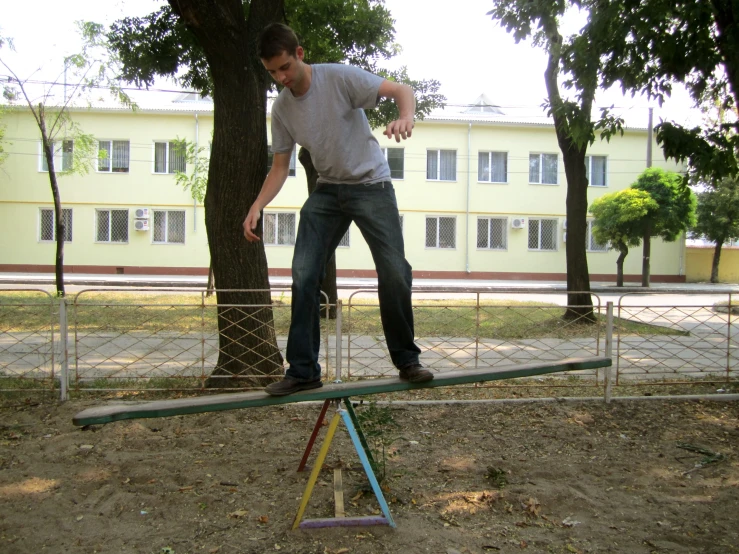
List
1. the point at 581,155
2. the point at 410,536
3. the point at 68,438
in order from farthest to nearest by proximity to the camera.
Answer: the point at 581,155 < the point at 68,438 < the point at 410,536

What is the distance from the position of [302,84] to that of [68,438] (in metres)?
3.22

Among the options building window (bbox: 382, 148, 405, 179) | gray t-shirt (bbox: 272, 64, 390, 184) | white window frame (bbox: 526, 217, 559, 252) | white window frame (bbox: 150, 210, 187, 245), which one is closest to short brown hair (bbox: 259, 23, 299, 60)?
gray t-shirt (bbox: 272, 64, 390, 184)

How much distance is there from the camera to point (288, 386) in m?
3.24

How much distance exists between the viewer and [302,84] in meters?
3.22

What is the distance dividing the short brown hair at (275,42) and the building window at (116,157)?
941 inches

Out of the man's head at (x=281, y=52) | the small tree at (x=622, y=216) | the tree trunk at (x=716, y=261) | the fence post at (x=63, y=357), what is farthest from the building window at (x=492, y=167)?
the man's head at (x=281, y=52)

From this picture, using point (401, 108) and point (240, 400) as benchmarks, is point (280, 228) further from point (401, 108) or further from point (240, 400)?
point (401, 108)

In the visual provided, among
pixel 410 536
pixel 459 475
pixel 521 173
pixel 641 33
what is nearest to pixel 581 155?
pixel 641 33

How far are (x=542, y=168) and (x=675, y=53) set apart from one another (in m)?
20.7

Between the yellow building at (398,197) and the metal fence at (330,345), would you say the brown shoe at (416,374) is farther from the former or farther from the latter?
the yellow building at (398,197)

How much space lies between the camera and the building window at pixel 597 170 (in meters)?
26.4

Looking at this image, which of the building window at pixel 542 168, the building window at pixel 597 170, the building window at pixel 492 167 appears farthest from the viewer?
the building window at pixel 597 170

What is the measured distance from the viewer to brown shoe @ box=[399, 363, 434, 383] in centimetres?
332

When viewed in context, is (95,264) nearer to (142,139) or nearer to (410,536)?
(142,139)
